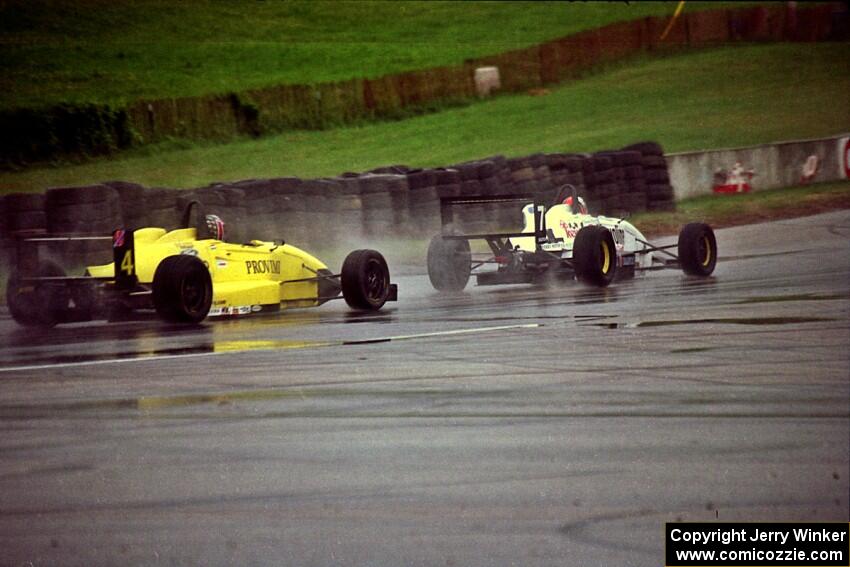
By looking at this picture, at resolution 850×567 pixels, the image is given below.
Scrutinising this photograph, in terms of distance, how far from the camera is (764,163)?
65.1ft

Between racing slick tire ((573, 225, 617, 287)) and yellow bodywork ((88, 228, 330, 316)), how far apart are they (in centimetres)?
267

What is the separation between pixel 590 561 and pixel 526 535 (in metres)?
0.25

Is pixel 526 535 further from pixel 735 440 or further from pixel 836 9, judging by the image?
pixel 836 9

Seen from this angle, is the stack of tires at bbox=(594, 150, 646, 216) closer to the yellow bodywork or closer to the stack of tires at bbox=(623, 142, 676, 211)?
the stack of tires at bbox=(623, 142, 676, 211)

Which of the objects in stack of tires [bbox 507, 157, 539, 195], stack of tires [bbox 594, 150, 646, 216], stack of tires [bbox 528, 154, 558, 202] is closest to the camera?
stack of tires [bbox 507, 157, 539, 195]

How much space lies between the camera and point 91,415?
657cm

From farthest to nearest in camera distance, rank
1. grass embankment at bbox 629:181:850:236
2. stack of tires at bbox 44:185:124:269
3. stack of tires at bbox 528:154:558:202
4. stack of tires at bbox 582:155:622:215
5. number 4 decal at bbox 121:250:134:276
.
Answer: stack of tires at bbox 582:155:622:215 → stack of tires at bbox 528:154:558:202 → grass embankment at bbox 629:181:850:236 → stack of tires at bbox 44:185:124:269 → number 4 decal at bbox 121:250:134:276

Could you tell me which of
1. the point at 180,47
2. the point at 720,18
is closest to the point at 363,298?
the point at 180,47

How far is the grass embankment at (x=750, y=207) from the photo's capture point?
18.5 meters

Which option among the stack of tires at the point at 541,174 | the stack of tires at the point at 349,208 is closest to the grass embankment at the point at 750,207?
the stack of tires at the point at 541,174

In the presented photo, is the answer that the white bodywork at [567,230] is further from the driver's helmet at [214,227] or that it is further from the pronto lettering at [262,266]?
the driver's helmet at [214,227]

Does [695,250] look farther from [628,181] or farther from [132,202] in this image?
[628,181]

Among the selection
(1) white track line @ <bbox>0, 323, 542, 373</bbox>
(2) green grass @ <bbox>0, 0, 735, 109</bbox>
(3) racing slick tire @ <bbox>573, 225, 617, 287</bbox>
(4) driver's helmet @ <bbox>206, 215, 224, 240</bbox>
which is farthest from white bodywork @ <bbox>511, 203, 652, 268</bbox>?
(1) white track line @ <bbox>0, 323, 542, 373</bbox>

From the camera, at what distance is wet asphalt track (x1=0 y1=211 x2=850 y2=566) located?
4289 millimetres
